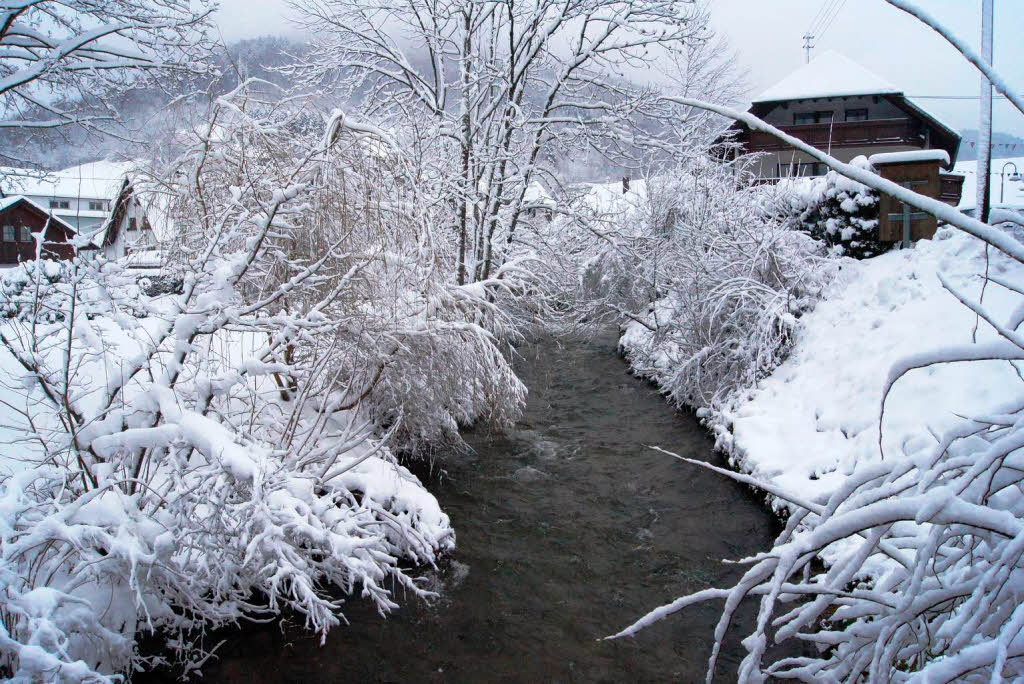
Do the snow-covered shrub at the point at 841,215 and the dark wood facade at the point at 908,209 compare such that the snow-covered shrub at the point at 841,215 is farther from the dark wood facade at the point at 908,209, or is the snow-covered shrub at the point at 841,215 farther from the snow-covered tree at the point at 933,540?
the snow-covered tree at the point at 933,540

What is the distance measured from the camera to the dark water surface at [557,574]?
5086 millimetres

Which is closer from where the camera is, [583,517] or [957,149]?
[583,517]

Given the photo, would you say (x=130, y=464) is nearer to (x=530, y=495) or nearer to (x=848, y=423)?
(x=530, y=495)

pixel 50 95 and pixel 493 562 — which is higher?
pixel 50 95

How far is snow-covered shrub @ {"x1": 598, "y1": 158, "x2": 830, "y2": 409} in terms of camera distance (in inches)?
431

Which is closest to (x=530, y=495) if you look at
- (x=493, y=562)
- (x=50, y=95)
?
(x=493, y=562)

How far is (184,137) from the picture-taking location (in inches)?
277

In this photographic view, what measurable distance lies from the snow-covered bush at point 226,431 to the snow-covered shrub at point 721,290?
480cm

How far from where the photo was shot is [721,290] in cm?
1151

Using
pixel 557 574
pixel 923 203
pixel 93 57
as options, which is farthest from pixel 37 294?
pixel 93 57

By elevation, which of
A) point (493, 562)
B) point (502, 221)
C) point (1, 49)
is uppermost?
point (1, 49)

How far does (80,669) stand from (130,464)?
6.33ft

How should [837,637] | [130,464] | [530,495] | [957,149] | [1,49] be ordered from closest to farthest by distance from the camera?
1. [837,637]
2. [130,464]
3. [530,495]
4. [1,49]
5. [957,149]

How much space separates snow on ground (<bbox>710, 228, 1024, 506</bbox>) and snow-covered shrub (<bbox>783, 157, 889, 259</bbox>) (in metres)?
0.57
